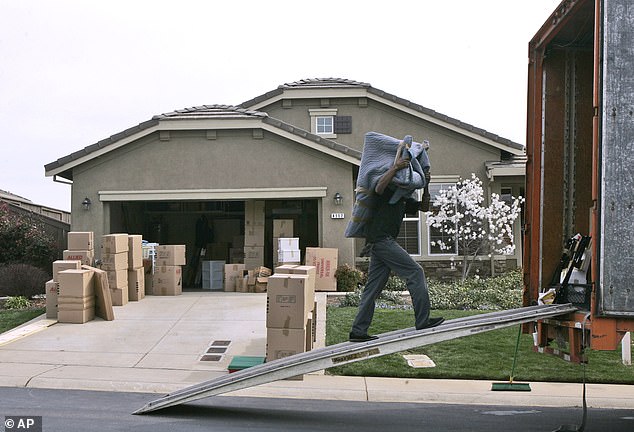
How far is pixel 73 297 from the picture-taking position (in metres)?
11.1

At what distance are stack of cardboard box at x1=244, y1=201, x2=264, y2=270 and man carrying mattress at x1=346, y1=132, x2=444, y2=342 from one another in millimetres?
10194

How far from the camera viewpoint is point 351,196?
16.0 m

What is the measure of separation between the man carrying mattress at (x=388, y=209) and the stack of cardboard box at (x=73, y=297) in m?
6.34

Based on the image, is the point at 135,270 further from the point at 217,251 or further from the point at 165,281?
the point at 217,251

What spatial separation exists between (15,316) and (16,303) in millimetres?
1256

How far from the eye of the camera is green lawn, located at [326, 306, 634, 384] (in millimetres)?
8078

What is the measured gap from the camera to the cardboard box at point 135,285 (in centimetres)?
1358

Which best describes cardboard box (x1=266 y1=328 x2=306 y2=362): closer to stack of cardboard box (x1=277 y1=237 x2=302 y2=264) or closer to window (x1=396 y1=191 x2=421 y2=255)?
stack of cardboard box (x1=277 y1=237 x2=302 y2=264)

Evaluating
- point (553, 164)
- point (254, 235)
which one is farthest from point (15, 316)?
point (553, 164)

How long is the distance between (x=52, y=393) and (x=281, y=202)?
1237 cm

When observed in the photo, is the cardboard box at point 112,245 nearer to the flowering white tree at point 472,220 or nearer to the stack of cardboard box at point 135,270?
the stack of cardboard box at point 135,270

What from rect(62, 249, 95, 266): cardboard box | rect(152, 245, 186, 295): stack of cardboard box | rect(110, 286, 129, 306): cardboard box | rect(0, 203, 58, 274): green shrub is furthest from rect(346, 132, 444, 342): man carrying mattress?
rect(0, 203, 58, 274): green shrub

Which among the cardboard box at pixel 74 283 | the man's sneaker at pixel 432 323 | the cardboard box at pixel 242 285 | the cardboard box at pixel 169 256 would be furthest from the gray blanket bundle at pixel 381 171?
the cardboard box at pixel 242 285

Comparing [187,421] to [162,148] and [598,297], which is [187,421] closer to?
[598,297]
